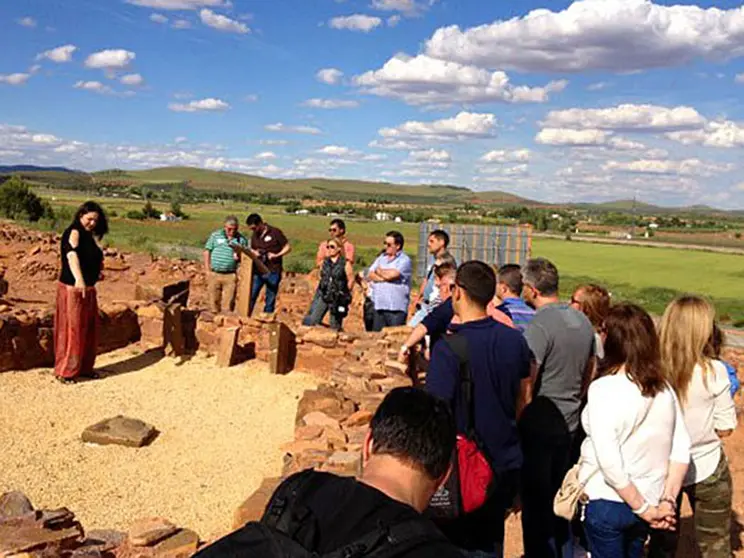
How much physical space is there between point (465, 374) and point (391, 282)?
17.8 ft

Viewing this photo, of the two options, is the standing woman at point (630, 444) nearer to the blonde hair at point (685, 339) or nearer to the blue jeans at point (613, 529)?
the blue jeans at point (613, 529)

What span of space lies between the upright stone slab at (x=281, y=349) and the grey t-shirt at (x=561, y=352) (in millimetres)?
5333

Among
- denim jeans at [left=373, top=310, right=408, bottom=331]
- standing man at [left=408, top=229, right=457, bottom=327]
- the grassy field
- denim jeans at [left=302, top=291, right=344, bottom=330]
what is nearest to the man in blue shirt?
standing man at [left=408, top=229, right=457, bottom=327]

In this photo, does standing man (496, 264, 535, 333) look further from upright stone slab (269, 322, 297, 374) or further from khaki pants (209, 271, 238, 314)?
khaki pants (209, 271, 238, 314)

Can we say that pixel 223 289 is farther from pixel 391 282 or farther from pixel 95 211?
pixel 391 282

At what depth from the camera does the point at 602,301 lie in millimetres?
4965

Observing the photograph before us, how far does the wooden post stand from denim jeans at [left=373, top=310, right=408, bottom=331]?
2.14 metres

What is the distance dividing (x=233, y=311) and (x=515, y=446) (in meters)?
7.86

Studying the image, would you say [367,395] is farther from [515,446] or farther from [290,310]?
[290,310]

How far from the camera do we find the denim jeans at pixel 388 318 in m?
9.20

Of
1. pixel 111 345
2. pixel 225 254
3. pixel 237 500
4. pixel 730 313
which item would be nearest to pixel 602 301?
pixel 237 500

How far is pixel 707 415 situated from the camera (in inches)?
157

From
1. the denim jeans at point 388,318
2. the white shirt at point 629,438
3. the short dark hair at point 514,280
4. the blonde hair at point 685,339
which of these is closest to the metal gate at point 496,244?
the denim jeans at point 388,318

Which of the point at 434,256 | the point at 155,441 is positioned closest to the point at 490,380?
the point at 434,256
